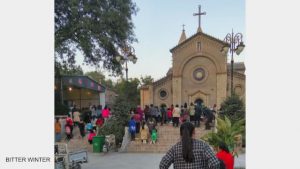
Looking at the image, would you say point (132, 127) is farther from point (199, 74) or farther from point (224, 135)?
point (199, 74)

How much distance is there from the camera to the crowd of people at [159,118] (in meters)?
14.6

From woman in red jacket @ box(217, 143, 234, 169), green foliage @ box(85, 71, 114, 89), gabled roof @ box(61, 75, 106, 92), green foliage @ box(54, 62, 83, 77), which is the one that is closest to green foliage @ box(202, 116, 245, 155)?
woman in red jacket @ box(217, 143, 234, 169)

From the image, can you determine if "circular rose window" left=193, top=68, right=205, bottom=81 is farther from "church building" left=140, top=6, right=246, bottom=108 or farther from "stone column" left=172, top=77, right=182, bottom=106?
"stone column" left=172, top=77, right=182, bottom=106

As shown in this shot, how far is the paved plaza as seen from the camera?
1037cm

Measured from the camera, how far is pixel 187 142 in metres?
3.26

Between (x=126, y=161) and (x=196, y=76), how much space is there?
1022 inches

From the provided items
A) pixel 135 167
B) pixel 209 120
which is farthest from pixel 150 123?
pixel 135 167

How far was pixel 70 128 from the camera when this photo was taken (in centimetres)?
1582

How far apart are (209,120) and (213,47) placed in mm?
20385

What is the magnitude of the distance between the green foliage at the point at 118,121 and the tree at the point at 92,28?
15.5 feet

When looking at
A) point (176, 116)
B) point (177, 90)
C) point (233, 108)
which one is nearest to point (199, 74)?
point (177, 90)

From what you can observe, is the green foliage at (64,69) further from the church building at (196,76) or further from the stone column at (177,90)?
the stone column at (177,90)

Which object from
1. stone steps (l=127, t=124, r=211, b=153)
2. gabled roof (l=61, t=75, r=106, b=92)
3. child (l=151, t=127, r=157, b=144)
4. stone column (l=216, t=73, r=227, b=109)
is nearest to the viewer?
stone steps (l=127, t=124, r=211, b=153)

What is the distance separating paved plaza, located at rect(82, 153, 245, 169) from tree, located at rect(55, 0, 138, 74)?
7.83 meters
